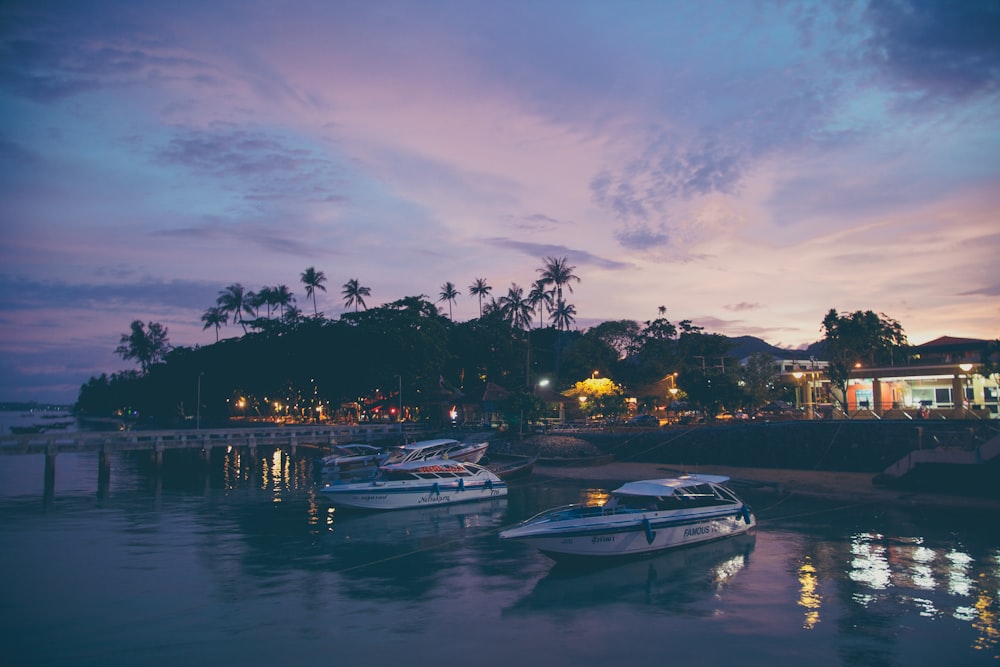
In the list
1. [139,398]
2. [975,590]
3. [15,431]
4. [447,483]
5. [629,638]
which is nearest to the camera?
[629,638]

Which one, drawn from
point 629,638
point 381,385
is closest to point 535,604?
point 629,638

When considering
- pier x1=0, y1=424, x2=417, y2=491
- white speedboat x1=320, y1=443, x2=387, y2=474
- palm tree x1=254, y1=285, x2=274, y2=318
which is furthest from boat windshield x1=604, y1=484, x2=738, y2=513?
palm tree x1=254, y1=285, x2=274, y2=318

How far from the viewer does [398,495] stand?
35.3 meters

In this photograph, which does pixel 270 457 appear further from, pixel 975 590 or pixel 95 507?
pixel 975 590

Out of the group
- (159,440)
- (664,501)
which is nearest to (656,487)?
(664,501)

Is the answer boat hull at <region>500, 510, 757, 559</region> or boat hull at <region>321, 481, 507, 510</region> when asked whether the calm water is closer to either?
boat hull at <region>500, 510, 757, 559</region>

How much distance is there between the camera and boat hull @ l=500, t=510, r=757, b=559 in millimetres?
22469

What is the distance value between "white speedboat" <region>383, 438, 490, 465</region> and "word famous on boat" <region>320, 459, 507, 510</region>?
6238 mm

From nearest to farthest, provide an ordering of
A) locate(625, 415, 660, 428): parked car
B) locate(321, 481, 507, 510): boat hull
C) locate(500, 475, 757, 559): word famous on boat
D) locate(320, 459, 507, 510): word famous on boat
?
1. locate(500, 475, 757, 559): word famous on boat
2. locate(321, 481, 507, 510): boat hull
3. locate(320, 459, 507, 510): word famous on boat
4. locate(625, 415, 660, 428): parked car

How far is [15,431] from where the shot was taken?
11144 cm

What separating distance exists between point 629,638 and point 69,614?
15.7 metres

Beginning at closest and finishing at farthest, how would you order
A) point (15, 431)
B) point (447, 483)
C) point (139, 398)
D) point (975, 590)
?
point (975, 590) → point (447, 483) → point (15, 431) → point (139, 398)

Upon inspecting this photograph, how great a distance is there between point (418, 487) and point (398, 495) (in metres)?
1.25

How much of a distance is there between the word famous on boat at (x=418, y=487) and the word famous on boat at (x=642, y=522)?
497 inches
